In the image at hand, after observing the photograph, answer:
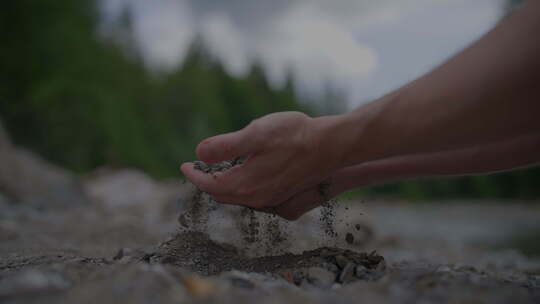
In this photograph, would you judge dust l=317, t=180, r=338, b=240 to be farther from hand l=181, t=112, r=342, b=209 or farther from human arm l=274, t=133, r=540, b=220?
hand l=181, t=112, r=342, b=209

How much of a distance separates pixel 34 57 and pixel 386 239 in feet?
35.1

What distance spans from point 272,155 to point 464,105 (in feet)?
2.09

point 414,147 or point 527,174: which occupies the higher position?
point 527,174

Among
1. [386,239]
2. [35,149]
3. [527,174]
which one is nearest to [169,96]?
[35,149]

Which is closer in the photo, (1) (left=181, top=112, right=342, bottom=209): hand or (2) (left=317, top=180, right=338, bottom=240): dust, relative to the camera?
(1) (left=181, top=112, right=342, bottom=209): hand

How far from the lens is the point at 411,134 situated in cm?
131

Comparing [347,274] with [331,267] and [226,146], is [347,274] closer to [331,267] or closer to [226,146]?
[331,267]

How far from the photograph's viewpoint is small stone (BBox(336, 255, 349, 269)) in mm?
1522

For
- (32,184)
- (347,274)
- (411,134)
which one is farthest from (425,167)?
(32,184)

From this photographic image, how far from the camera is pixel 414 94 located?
1.29 meters

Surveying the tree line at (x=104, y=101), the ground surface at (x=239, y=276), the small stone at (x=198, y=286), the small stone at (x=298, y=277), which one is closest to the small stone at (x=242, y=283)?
the ground surface at (x=239, y=276)

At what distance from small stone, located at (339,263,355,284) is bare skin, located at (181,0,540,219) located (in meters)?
0.34

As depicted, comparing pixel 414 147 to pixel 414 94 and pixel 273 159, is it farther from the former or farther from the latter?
pixel 273 159

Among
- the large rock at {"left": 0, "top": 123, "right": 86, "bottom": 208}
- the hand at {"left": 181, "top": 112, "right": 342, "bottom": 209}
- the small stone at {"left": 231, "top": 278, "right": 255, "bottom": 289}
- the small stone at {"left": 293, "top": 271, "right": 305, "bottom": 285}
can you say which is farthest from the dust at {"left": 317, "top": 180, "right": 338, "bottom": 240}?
the large rock at {"left": 0, "top": 123, "right": 86, "bottom": 208}
